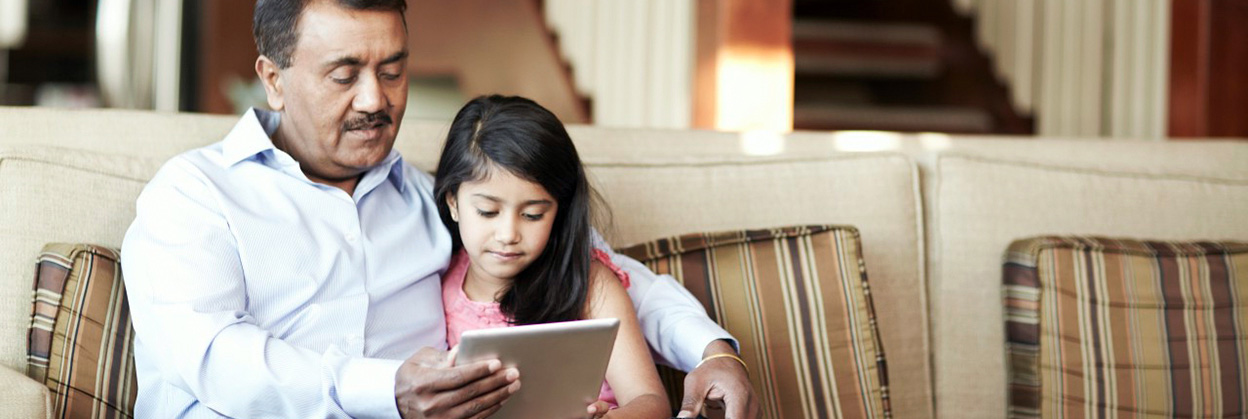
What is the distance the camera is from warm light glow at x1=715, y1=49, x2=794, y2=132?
2.95m

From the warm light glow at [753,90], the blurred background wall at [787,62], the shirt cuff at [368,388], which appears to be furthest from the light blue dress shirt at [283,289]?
the blurred background wall at [787,62]

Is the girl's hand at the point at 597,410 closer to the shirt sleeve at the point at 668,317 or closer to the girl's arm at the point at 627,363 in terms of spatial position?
the girl's arm at the point at 627,363

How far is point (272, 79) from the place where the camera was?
1715 mm

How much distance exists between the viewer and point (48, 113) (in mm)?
1873

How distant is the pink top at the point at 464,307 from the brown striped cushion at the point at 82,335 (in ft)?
1.43

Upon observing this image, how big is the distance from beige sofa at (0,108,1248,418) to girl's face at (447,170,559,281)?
16.7 inches

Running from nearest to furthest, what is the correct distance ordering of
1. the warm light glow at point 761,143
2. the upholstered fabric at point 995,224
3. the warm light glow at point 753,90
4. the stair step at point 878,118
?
the upholstered fabric at point 995,224 < the warm light glow at point 761,143 < the warm light glow at point 753,90 < the stair step at point 878,118

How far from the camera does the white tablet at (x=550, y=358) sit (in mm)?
1271

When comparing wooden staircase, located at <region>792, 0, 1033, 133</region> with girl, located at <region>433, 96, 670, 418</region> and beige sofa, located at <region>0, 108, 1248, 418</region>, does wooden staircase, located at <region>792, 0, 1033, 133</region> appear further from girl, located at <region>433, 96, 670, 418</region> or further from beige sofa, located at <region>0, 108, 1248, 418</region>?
girl, located at <region>433, 96, 670, 418</region>

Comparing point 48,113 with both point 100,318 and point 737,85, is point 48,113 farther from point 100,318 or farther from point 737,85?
point 737,85

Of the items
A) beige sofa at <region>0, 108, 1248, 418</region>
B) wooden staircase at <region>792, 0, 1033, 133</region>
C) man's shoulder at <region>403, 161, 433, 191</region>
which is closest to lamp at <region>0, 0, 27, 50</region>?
wooden staircase at <region>792, 0, 1033, 133</region>

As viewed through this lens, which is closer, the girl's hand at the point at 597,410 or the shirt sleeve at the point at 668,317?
the girl's hand at the point at 597,410

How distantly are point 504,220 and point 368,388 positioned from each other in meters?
0.30

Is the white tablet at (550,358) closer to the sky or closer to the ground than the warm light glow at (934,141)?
closer to the ground
